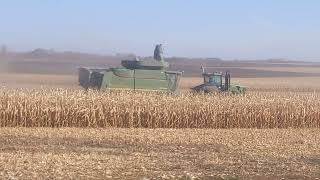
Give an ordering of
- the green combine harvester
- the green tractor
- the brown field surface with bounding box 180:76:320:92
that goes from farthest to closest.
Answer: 1. the brown field surface with bounding box 180:76:320:92
2. the green tractor
3. the green combine harvester

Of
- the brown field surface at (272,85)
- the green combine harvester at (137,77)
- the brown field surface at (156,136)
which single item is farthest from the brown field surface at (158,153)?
the brown field surface at (272,85)

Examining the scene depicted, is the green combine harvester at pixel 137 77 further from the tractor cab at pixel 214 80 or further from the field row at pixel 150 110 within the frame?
the field row at pixel 150 110

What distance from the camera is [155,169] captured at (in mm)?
12352

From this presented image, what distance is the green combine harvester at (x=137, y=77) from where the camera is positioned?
2725 centimetres

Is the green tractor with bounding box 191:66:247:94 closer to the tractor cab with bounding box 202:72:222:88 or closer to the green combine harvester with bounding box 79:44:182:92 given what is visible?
the tractor cab with bounding box 202:72:222:88

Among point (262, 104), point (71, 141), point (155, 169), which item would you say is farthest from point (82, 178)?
point (262, 104)

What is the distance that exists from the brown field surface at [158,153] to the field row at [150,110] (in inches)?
40.0

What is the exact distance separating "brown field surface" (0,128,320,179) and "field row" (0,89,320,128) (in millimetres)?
1017

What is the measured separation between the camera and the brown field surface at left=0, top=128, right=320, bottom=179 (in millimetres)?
11742

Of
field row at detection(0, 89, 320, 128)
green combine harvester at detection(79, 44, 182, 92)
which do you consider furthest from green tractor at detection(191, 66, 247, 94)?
field row at detection(0, 89, 320, 128)

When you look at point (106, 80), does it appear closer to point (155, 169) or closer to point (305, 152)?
point (305, 152)

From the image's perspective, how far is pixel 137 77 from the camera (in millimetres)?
27562

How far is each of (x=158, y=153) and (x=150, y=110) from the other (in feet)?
23.9

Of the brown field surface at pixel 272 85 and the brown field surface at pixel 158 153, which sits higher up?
the brown field surface at pixel 158 153
